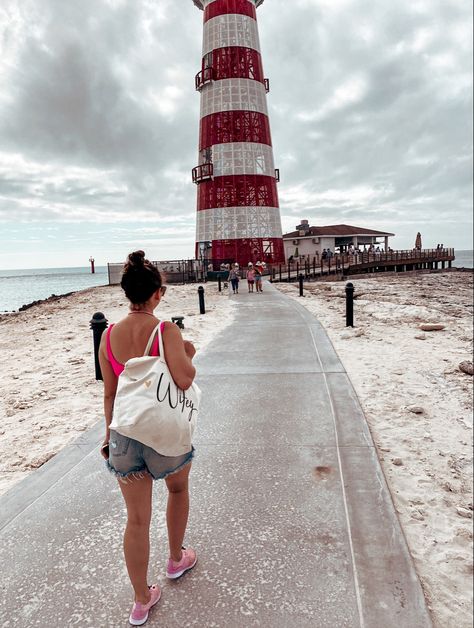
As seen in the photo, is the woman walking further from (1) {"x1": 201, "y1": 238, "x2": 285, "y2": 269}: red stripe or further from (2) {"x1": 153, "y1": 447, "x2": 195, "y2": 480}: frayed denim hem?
(1) {"x1": 201, "y1": 238, "x2": 285, "y2": 269}: red stripe

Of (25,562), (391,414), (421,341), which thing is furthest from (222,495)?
(421,341)

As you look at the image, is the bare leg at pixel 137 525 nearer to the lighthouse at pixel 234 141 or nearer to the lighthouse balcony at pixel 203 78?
the lighthouse at pixel 234 141

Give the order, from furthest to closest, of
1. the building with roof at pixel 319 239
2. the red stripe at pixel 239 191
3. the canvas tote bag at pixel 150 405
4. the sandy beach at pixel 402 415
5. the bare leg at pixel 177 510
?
1. the building with roof at pixel 319 239
2. the red stripe at pixel 239 191
3. the sandy beach at pixel 402 415
4. the bare leg at pixel 177 510
5. the canvas tote bag at pixel 150 405

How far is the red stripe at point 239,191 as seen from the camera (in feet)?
90.5

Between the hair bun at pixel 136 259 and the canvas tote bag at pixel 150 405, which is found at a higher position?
the hair bun at pixel 136 259

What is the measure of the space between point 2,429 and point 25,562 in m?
2.60

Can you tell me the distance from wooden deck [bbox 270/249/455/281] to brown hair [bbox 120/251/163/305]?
26.8 metres

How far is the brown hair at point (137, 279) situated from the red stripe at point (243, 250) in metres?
26.1

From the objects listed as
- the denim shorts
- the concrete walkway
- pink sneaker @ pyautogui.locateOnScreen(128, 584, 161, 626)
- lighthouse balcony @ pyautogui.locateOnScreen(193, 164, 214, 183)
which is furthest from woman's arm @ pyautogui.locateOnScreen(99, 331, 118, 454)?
lighthouse balcony @ pyautogui.locateOnScreen(193, 164, 214, 183)

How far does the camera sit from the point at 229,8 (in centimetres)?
2705

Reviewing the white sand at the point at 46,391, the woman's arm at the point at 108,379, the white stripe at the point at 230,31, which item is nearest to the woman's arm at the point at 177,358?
the woman's arm at the point at 108,379

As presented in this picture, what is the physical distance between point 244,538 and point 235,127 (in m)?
28.7

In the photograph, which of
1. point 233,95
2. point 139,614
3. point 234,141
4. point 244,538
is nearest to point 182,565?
point 139,614

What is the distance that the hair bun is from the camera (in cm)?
188
